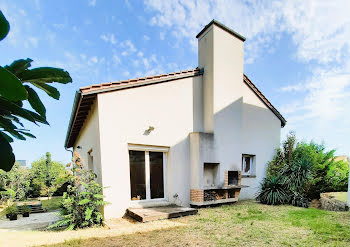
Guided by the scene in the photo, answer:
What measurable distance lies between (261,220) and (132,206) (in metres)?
4.29

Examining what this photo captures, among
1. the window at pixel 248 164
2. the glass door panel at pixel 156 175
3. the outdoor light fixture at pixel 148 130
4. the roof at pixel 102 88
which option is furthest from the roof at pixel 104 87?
the window at pixel 248 164

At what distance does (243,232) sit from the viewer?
4832mm

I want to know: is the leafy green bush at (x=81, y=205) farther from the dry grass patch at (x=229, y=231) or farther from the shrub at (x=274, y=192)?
the shrub at (x=274, y=192)

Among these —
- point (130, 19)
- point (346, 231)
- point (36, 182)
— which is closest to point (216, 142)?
point (346, 231)

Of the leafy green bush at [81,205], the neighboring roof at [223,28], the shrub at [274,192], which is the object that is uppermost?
the neighboring roof at [223,28]

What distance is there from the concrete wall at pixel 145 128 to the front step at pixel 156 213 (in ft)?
1.63

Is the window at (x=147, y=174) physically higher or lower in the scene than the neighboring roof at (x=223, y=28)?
lower

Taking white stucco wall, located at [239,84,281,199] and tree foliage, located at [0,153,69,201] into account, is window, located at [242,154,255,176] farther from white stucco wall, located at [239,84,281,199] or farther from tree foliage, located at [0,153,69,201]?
tree foliage, located at [0,153,69,201]

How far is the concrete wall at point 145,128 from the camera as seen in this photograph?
6.19 m

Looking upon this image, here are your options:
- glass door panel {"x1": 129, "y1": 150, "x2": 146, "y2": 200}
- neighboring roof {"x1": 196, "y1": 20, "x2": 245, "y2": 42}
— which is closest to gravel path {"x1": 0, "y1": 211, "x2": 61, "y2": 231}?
glass door panel {"x1": 129, "y1": 150, "x2": 146, "y2": 200}

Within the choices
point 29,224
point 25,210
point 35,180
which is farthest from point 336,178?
point 35,180

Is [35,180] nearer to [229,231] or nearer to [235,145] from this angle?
[235,145]

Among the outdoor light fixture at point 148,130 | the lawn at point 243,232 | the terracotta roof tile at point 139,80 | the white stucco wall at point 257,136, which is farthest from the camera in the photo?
the white stucco wall at point 257,136

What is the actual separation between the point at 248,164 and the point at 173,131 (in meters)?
5.30
